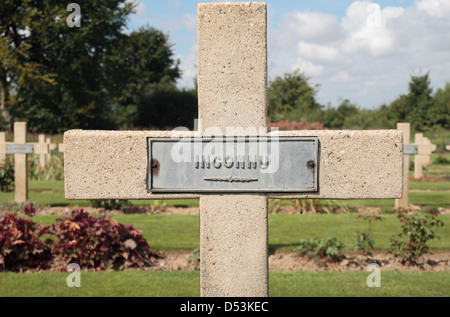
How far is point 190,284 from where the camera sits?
458cm

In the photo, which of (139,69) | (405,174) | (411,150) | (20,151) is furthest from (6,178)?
(139,69)

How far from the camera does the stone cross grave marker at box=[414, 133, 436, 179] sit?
9477 mm

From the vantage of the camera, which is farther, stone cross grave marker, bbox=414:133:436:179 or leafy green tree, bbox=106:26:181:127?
leafy green tree, bbox=106:26:181:127

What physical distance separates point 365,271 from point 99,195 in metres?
3.70

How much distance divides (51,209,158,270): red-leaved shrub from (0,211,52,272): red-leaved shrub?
6.4 inches

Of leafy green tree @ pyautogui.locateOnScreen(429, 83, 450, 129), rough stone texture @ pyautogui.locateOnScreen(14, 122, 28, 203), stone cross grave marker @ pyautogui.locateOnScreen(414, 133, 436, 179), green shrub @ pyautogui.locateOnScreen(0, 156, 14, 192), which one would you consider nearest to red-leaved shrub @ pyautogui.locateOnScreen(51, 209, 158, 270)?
rough stone texture @ pyautogui.locateOnScreen(14, 122, 28, 203)

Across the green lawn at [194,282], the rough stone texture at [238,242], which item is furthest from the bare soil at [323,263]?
the rough stone texture at [238,242]

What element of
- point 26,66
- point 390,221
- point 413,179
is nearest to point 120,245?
point 390,221

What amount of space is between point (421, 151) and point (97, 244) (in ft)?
23.4

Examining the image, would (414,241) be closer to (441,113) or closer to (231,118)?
(231,118)

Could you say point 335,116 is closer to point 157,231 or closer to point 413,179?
point 413,179

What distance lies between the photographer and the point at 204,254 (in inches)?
92.5

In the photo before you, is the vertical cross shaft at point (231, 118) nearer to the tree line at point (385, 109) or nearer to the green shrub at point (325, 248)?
the green shrub at point (325, 248)

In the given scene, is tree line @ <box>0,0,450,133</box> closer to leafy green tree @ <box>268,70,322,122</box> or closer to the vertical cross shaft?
leafy green tree @ <box>268,70,322,122</box>
